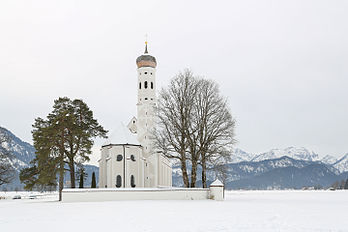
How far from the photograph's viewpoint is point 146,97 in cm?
5984

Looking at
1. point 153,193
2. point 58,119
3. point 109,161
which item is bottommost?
point 153,193

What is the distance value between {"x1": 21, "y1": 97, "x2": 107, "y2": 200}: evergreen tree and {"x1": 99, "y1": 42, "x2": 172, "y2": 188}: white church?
8.23m

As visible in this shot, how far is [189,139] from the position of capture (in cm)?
4038

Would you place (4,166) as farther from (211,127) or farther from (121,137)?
(211,127)

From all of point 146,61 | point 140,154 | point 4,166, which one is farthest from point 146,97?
point 4,166

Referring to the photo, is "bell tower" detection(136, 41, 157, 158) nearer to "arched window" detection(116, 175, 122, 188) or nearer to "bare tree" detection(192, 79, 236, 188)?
"arched window" detection(116, 175, 122, 188)

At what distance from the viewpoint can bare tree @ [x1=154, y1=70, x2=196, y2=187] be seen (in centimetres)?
4094

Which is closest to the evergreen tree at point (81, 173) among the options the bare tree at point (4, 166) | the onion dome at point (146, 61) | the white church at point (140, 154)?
the white church at point (140, 154)

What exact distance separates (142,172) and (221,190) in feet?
64.2

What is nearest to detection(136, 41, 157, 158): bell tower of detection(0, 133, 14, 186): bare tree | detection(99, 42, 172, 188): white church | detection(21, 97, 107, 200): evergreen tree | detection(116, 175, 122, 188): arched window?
detection(99, 42, 172, 188): white church

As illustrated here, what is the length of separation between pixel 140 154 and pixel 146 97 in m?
9.87

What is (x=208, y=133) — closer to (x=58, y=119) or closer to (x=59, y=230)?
(x=58, y=119)

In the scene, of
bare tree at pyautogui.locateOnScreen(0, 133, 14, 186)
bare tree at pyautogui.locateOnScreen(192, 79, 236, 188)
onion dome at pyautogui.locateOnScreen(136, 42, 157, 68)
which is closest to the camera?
bare tree at pyautogui.locateOnScreen(192, 79, 236, 188)

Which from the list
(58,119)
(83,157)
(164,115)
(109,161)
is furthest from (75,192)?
A: (109,161)
